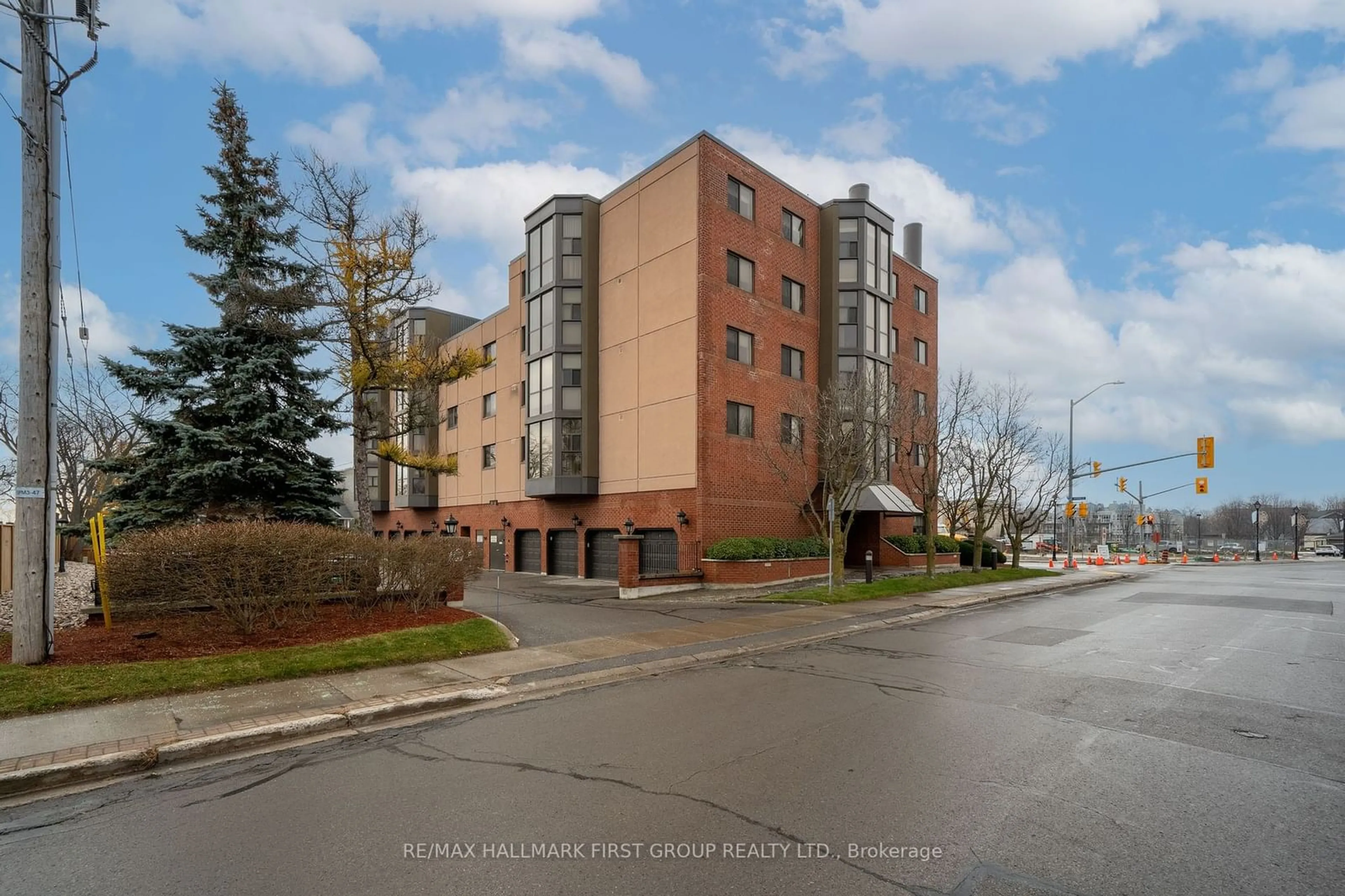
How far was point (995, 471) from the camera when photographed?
28344 mm

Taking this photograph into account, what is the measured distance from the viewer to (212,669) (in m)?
9.16

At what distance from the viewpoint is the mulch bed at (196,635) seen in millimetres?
9719

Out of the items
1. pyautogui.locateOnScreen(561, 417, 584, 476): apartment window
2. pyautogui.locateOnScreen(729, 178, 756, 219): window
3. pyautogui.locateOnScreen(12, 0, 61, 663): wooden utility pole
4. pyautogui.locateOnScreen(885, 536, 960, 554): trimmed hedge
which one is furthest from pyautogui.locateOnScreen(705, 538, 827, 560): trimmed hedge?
pyautogui.locateOnScreen(12, 0, 61, 663): wooden utility pole

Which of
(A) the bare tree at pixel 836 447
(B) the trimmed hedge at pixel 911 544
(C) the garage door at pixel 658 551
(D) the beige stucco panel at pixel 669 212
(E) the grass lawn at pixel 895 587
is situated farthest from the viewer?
(B) the trimmed hedge at pixel 911 544

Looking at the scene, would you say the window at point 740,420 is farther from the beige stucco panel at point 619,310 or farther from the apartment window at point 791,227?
the apartment window at point 791,227

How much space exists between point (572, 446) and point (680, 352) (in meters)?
6.73

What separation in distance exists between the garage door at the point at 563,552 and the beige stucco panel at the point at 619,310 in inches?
327

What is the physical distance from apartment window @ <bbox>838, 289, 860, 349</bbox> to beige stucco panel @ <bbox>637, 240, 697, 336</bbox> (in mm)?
8342

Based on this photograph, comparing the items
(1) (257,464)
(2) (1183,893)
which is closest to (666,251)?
(1) (257,464)

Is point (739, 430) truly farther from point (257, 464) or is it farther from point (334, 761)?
point (334, 761)

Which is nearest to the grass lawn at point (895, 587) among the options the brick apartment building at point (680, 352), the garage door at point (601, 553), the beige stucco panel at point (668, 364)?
the brick apartment building at point (680, 352)

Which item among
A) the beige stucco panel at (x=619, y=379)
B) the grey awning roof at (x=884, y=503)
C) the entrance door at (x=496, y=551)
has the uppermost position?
the beige stucco panel at (x=619, y=379)

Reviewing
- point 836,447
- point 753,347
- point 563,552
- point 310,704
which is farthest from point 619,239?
point 310,704

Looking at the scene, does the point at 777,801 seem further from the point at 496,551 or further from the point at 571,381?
the point at 496,551
